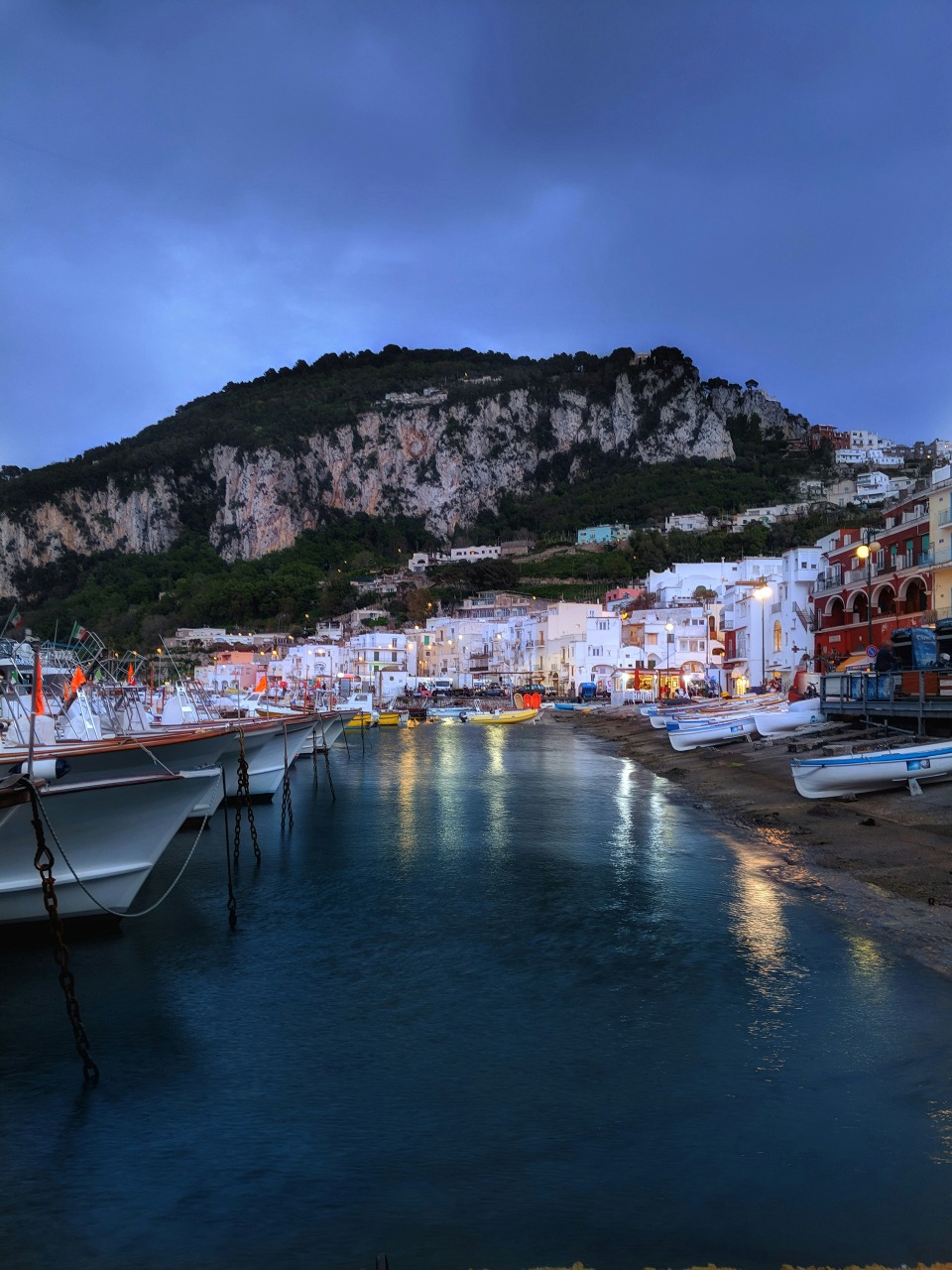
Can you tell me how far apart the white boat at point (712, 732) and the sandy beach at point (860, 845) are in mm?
6405

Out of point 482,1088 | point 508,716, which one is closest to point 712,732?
point 482,1088

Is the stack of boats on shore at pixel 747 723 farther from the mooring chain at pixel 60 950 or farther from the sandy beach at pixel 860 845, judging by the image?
the mooring chain at pixel 60 950

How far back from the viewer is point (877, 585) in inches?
1956

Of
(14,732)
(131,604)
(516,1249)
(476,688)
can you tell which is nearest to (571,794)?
(14,732)

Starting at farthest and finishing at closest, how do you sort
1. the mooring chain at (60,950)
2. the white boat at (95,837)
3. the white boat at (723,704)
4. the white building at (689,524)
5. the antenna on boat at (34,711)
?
the white building at (689,524) → the white boat at (723,704) → the white boat at (95,837) → the antenna on boat at (34,711) → the mooring chain at (60,950)

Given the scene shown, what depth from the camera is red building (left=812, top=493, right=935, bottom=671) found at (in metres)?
45.1

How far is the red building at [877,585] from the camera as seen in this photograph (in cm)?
4506

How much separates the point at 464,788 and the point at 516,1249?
93.2 ft

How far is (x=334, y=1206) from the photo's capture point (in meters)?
7.01

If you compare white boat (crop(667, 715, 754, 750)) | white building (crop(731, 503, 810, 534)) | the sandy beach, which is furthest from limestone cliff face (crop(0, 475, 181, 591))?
the sandy beach

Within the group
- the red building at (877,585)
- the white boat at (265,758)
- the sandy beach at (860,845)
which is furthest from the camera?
the red building at (877,585)

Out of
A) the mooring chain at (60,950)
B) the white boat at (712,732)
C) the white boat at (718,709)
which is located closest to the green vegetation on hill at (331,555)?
the white boat at (718,709)

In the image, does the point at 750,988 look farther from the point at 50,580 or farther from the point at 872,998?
the point at 50,580

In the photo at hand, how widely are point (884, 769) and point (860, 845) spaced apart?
4.87 m
